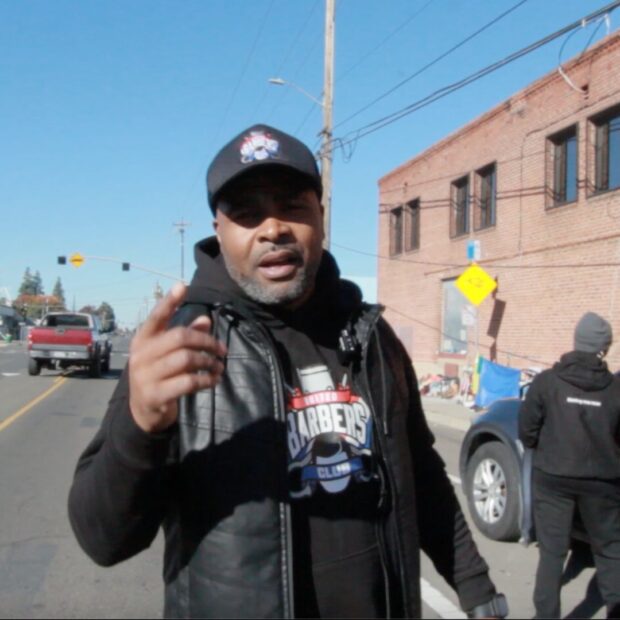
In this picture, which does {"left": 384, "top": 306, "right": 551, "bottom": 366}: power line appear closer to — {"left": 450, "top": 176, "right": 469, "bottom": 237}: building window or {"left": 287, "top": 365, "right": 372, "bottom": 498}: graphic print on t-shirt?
{"left": 450, "top": 176, "right": 469, "bottom": 237}: building window

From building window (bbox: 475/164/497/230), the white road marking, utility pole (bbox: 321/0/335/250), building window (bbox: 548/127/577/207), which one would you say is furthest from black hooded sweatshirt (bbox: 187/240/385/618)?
utility pole (bbox: 321/0/335/250)

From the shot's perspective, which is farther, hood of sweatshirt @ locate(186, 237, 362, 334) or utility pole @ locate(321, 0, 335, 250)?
utility pole @ locate(321, 0, 335, 250)

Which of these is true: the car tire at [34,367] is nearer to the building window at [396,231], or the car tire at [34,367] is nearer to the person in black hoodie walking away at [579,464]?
the building window at [396,231]

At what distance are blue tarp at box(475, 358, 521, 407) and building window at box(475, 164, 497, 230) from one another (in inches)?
272

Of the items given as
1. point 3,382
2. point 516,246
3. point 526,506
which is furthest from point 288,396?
point 3,382

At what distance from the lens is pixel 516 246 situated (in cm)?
2012

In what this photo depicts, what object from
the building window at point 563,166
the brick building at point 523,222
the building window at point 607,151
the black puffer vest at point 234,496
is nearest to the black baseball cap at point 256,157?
the black puffer vest at point 234,496

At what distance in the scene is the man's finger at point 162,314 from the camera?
1404 millimetres

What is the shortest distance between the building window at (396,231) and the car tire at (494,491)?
21.1 meters

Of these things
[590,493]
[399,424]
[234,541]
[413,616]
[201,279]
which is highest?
[201,279]

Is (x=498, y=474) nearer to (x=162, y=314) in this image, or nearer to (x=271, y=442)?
(x=271, y=442)

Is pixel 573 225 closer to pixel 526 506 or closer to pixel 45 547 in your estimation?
pixel 526 506

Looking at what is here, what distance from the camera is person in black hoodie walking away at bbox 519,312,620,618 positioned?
4711 millimetres

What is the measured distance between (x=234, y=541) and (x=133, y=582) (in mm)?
4233
